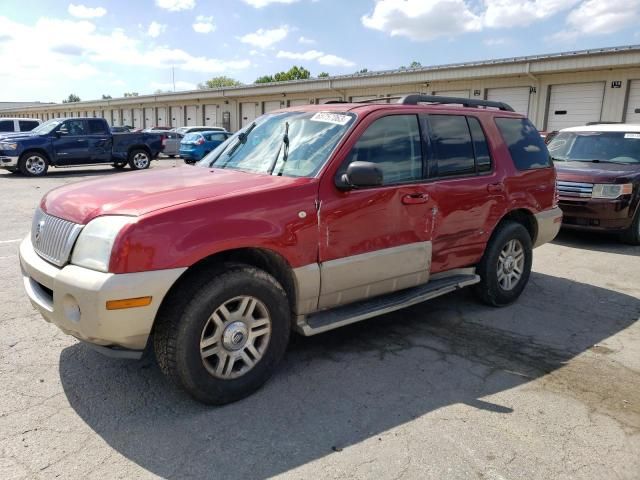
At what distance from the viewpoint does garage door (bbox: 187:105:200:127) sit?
141 feet

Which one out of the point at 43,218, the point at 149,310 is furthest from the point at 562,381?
the point at 43,218

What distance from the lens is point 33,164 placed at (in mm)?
16594

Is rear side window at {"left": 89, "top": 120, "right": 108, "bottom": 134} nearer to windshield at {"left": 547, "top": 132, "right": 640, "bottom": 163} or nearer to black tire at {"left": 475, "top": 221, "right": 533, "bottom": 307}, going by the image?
windshield at {"left": 547, "top": 132, "right": 640, "bottom": 163}

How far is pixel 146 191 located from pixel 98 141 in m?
15.9

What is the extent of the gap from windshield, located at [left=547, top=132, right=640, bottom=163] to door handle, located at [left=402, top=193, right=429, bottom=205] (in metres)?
6.13

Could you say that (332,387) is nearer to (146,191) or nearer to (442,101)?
(146,191)

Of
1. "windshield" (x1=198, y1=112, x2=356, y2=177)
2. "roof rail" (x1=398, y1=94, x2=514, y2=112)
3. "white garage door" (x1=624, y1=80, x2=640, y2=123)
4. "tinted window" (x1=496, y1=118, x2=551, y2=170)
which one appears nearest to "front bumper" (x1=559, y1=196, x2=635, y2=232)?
"tinted window" (x1=496, y1=118, x2=551, y2=170)

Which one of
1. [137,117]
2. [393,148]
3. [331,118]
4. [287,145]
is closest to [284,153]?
[287,145]

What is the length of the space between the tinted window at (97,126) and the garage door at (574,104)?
669 inches

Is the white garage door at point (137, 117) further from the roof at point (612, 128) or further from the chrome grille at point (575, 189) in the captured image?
the chrome grille at point (575, 189)

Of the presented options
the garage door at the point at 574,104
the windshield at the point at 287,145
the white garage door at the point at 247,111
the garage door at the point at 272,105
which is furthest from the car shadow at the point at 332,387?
the white garage door at the point at 247,111

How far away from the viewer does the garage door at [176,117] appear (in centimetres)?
4537

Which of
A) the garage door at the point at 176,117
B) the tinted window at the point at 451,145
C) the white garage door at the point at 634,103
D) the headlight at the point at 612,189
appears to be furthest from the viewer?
the garage door at the point at 176,117

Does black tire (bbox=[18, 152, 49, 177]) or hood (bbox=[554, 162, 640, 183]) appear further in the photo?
black tire (bbox=[18, 152, 49, 177])
